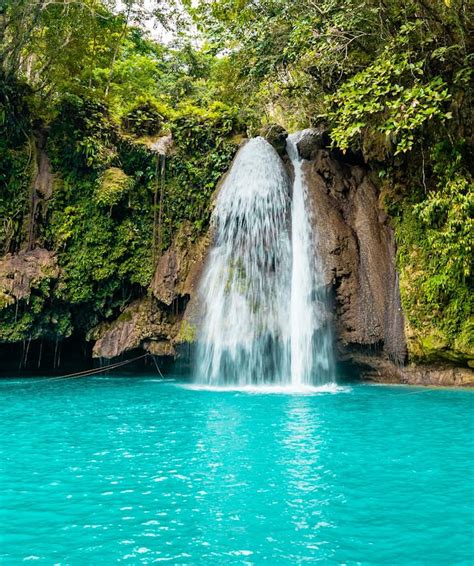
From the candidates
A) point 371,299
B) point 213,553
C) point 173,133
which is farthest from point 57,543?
point 173,133

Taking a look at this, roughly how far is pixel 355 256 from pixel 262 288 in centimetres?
230

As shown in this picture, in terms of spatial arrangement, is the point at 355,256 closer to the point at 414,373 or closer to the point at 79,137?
the point at 414,373

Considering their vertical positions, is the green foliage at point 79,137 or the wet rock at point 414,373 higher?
the green foliage at point 79,137

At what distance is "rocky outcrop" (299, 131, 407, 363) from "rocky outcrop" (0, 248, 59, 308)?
Answer: 669 cm

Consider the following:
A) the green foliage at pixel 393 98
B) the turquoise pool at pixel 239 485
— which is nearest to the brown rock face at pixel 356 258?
the green foliage at pixel 393 98

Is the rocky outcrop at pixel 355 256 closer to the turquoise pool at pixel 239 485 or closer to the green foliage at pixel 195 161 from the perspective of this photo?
the green foliage at pixel 195 161

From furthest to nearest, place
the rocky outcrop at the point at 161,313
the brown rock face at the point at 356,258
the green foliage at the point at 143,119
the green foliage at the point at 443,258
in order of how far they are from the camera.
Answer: the green foliage at the point at 143,119 → the rocky outcrop at the point at 161,313 → the brown rock face at the point at 356,258 → the green foliage at the point at 443,258

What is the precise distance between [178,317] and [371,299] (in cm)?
481

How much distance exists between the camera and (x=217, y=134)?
1473 cm

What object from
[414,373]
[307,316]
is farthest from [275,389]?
[414,373]

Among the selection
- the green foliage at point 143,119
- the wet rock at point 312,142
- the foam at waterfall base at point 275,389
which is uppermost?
the green foliage at point 143,119

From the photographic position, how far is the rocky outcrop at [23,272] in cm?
1284

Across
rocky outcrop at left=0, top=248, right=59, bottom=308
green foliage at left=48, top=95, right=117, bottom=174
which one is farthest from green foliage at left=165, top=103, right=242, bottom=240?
rocky outcrop at left=0, top=248, right=59, bottom=308

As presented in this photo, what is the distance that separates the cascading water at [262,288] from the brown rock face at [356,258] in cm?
38
